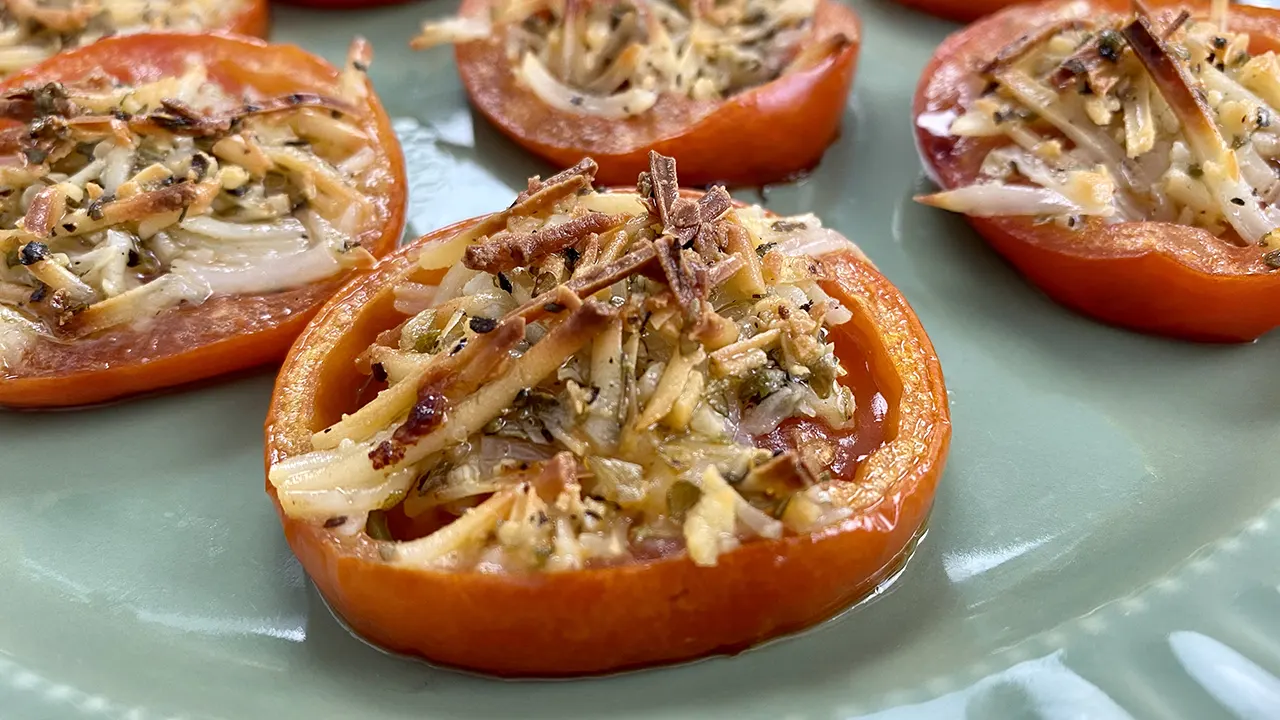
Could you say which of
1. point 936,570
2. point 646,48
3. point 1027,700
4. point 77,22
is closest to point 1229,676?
point 1027,700

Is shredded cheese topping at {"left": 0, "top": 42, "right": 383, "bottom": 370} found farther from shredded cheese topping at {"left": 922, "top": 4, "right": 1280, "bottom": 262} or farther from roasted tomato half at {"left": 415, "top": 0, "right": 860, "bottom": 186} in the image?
shredded cheese topping at {"left": 922, "top": 4, "right": 1280, "bottom": 262}

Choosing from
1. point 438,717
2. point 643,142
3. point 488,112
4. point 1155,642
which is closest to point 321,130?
point 488,112

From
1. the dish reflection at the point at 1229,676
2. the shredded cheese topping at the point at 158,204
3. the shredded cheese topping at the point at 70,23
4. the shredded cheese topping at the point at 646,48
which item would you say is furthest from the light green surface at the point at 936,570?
the shredded cheese topping at the point at 70,23

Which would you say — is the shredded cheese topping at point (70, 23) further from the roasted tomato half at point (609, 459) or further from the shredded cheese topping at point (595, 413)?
the shredded cheese topping at point (595, 413)

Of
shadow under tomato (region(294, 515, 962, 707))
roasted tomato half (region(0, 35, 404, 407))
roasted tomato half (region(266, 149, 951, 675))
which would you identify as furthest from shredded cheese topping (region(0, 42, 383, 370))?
shadow under tomato (region(294, 515, 962, 707))

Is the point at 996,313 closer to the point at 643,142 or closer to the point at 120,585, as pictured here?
the point at 643,142

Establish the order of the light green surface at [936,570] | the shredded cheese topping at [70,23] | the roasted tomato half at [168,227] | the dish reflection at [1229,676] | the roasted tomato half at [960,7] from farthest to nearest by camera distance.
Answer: the roasted tomato half at [960,7], the shredded cheese topping at [70,23], the roasted tomato half at [168,227], the light green surface at [936,570], the dish reflection at [1229,676]
